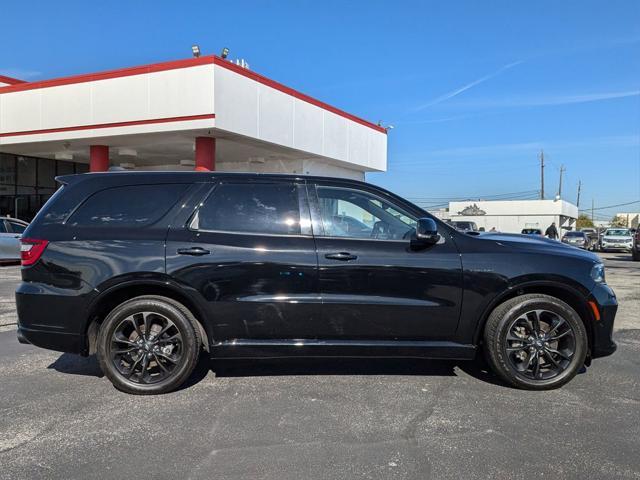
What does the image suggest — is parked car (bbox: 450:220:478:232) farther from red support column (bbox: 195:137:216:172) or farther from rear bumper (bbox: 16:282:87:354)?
red support column (bbox: 195:137:216:172)

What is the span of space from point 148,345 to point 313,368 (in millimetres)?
1599

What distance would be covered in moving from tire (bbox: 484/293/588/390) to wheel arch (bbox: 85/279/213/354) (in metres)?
2.47

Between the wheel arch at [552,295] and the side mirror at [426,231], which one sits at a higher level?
the side mirror at [426,231]

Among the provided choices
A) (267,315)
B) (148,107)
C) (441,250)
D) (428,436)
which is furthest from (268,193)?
(148,107)

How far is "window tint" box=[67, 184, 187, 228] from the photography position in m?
4.54

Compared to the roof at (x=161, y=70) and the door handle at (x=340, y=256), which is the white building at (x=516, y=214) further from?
the door handle at (x=340, y=256)

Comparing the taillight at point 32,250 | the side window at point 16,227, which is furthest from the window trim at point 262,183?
the side window at point 16,227

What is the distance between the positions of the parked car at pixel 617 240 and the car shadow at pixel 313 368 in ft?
110

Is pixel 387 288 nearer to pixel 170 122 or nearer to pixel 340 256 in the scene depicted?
pixel 340 256

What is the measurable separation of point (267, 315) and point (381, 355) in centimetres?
103

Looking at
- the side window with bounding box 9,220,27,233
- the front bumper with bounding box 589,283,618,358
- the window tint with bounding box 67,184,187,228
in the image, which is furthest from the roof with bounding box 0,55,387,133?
the front bumper with bounding box 589,283,618,358

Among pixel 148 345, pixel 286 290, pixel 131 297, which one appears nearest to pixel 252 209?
pixel 286 290

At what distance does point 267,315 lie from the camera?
172 inches

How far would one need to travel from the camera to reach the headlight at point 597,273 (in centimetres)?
455
